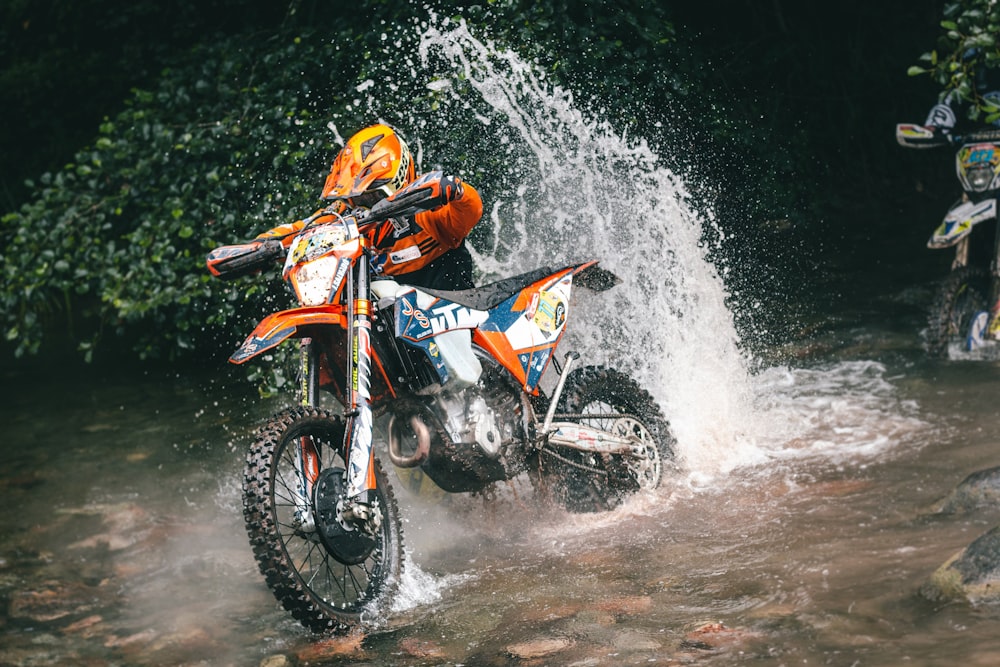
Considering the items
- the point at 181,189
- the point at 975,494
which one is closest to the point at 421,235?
the point at 975,494

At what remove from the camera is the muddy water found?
12.5 ft

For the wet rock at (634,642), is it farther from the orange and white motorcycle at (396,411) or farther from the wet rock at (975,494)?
the wet rock at (975,494)

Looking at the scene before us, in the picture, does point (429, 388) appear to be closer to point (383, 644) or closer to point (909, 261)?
point (383, 644)

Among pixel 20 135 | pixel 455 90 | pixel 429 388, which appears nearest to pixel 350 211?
pixel 429 388

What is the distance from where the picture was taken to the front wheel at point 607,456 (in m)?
5.26

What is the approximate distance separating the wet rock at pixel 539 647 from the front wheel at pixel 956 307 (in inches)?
155

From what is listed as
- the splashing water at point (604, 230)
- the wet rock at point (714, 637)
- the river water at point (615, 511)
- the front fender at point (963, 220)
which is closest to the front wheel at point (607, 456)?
the river water at point (615, 511)

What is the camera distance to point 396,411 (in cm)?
468

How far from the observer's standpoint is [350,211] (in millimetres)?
4570

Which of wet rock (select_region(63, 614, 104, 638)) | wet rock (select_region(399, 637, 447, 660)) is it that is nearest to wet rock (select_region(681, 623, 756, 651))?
wet rock (select_region(399, 637, 447, 660))

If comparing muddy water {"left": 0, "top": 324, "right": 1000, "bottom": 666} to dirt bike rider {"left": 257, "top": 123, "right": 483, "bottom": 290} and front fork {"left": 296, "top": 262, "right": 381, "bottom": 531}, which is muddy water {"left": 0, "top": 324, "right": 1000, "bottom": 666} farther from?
dirt bike rider {"left": 257, "top": 123, "right": 483, "bottom": 290}

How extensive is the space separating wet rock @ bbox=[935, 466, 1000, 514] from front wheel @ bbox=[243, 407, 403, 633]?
2.13m

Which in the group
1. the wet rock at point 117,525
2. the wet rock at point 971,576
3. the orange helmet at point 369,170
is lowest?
the wet rock at point 971,576

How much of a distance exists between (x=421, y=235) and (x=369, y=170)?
421mm
